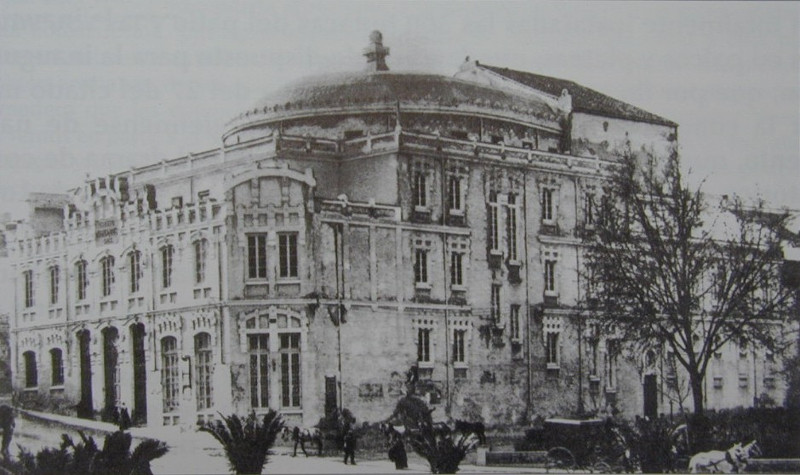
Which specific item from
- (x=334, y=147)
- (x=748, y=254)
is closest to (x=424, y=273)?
(x=334, y=147)

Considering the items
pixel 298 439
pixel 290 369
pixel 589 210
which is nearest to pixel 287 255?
pixel 290 369

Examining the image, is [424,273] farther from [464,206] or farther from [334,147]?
[334,147]

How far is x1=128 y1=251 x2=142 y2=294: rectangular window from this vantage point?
58.4 ft

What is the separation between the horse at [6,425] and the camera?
14984 mm

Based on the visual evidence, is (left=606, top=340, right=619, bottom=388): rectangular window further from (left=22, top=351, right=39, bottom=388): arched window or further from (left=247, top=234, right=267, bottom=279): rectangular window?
(left=22, top=351, right=39, bottom=388): arched window

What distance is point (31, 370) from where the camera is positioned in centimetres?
1689

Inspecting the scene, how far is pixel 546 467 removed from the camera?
1645 centimetres

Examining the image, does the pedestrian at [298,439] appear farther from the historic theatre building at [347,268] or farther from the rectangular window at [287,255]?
the rectangular window at [287,255]

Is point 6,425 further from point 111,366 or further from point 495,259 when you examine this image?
point 495,259

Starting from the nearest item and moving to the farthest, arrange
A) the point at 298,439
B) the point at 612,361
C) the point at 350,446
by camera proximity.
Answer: the point at 350,446
the point at 298,439
the point at 612,361

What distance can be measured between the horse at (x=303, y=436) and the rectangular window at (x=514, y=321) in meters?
4.39

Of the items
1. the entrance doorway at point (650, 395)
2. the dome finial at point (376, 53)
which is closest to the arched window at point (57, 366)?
the dome finial at point (376, 53)

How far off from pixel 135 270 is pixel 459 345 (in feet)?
17.7

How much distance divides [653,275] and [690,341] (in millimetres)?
1198
